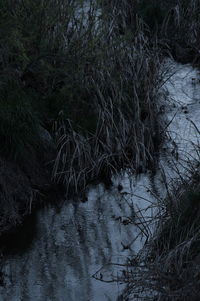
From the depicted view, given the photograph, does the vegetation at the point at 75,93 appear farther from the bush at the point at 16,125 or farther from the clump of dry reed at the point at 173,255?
the clump of dry reed at the point at 173,255

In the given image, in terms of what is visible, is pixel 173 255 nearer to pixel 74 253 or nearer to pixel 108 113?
pixel 74 253

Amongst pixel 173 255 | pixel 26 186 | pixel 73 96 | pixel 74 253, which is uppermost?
pixel 73 96

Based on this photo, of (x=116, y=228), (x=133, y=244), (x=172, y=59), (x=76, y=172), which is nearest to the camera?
(x=133, y=244)

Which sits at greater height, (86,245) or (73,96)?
(73,96)

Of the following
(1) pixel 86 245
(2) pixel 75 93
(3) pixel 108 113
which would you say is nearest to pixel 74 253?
(1) pixel 86 245

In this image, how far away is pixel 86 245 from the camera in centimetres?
814

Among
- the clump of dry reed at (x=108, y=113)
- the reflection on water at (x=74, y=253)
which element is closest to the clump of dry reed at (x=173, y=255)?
the reflection on water at (x=74, y=253)

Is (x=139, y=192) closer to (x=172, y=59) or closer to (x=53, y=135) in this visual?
(x=53, y=135)

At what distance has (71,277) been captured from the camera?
294 inches

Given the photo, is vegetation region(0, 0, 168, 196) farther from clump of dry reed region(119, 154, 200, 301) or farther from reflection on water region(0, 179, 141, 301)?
clump of dry reed region(119, 154, 200, 301)

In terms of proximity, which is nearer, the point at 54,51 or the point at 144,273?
the point at 144,273

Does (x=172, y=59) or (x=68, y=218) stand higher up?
(x=172, y=59)

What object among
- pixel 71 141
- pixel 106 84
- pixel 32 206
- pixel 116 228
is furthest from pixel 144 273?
pixel 106 84

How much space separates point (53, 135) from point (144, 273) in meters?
3.75
